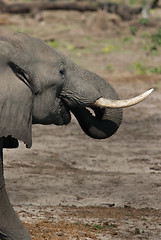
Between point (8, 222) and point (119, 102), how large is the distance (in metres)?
1.14

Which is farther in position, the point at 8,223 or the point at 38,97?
the point at 8,223

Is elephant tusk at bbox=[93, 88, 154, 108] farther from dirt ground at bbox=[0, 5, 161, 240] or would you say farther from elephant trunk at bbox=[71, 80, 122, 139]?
dirt ground at bbox=[0, 5, 161, 240]

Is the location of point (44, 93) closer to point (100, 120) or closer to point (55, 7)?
point (100, 120)

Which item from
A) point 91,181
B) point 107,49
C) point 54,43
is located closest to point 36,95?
point 91,181

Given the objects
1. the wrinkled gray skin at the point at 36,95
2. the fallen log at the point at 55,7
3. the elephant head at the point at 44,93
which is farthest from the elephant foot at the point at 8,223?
the fallen log at the point at 55,7

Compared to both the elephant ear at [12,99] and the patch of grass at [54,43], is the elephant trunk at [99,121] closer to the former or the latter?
the elephant ear at [12,99]

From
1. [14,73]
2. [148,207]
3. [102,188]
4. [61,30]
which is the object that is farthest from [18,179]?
[61,30]

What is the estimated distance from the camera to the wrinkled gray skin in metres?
3.97

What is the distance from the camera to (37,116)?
14.3ft

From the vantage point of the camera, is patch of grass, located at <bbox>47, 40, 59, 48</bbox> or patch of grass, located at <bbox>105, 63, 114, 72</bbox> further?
patch of grass, located at <bbox>47, 40, 59, 48</bbox>

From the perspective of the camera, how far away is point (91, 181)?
7199mm

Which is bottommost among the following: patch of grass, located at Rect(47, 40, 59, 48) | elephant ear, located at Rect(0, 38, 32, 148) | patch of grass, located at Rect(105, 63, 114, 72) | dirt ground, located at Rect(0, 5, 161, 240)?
patch of grass, located at Rect(47, 40, 59, 48)

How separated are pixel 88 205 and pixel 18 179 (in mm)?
1065

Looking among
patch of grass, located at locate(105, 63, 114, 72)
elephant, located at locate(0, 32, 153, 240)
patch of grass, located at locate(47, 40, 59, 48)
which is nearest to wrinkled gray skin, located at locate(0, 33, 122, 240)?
elephant, located at locate(0, 32, 153, 240)
